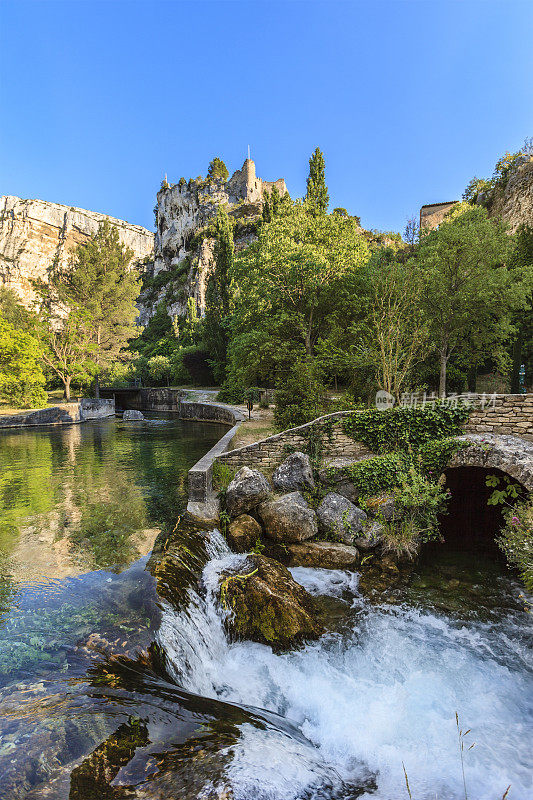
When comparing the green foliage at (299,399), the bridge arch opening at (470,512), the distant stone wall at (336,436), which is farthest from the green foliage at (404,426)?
the green foliage at (299,399)

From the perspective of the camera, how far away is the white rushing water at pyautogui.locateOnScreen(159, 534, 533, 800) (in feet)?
10.6

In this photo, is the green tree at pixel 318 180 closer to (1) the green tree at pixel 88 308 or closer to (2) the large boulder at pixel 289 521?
(1) the green tree at pixel 88 308

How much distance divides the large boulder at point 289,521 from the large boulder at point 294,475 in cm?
90

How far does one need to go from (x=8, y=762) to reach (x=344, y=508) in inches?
262

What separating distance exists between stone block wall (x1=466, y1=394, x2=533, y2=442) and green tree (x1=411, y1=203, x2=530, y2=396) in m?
8.15

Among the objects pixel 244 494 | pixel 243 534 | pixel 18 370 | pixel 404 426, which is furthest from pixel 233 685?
pixel 18 370

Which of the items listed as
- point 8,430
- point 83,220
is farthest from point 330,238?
point 83,220

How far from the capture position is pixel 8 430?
24.3m

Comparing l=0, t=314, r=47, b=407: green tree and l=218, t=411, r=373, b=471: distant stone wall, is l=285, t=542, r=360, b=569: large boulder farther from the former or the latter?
l=0, t=314, r=47, b=407: green tree

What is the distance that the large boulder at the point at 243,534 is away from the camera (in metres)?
7.50

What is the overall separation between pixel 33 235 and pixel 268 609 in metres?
122

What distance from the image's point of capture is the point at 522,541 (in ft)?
20.4

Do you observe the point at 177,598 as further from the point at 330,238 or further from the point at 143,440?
the point at 330,238

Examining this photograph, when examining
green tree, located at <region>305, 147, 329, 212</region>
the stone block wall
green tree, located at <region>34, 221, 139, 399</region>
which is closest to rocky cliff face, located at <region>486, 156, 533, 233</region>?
green tree, located at <region>305, 147, 329, 212</region>
